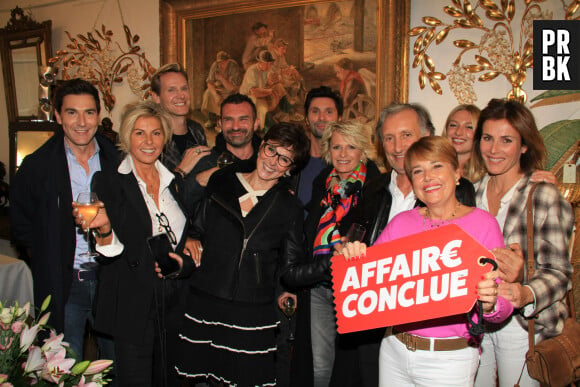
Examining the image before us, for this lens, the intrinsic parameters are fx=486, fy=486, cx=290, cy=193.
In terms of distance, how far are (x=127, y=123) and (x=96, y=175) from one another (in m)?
0.31

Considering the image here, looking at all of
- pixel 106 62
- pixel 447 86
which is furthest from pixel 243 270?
pixel 106 62

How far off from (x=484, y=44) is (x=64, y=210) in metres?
3.02

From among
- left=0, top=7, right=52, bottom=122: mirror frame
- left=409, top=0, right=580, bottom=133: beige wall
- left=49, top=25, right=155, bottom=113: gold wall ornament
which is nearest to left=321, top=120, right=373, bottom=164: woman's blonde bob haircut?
left=409, top=0, right=580, bottom=133: beige wall

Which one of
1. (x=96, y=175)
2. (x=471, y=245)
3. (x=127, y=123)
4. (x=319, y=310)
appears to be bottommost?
(x=319, y=310)

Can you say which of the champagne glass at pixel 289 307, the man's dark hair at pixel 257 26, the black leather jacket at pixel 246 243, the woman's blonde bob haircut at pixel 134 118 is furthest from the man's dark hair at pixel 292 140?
the man's dark hair at pixel 257 26

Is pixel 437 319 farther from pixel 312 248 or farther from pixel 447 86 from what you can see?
pixel 447 86

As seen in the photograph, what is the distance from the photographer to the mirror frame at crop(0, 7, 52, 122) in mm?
5793

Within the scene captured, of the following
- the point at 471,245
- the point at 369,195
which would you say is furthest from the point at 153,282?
the point at 471,245

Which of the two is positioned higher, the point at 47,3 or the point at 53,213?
the point at 47,3

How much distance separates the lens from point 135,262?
2332mm

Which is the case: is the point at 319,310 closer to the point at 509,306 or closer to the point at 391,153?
the point at 391,153

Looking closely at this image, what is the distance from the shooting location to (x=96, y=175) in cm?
241

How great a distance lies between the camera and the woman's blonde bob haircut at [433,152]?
5.90 feet

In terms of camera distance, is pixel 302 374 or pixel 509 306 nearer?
pixel 509 306
